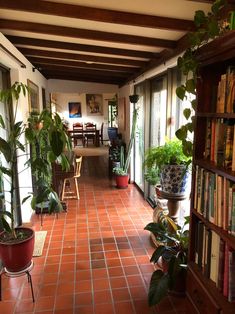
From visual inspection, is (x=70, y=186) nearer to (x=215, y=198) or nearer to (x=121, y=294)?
(x=121, y=294)

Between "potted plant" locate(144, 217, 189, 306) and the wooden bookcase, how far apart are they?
0.51 feet

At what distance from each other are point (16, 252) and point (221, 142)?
175 centimetres

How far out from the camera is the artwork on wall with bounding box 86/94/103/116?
1084 cm

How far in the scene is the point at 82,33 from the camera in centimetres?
244

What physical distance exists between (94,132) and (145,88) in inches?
250

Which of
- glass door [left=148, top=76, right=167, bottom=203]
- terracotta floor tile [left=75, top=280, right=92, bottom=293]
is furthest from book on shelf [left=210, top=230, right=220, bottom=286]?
glass door [left=148, top=76, right=167, bottom=203]

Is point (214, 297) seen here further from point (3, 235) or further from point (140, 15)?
point (140, 15)

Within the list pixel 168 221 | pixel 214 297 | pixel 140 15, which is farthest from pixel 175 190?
pixel 140 15

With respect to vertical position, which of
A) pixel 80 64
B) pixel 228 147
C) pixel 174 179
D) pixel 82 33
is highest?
pixel 80 64

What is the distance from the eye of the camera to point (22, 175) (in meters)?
3.20

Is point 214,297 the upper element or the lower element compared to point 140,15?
lower

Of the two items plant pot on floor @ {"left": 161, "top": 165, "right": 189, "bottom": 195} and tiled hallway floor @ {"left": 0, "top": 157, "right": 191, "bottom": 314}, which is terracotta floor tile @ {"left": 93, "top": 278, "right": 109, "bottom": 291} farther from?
plant pot on floor @ {"left": 161, "top": 165, "right": 189, "bottom": 195}

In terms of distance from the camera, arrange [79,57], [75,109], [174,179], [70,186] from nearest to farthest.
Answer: [174,179] < [79,57] < [70,186] < [75,109]

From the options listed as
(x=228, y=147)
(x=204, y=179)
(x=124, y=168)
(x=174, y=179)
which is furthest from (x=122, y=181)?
(x=228, y=147)
